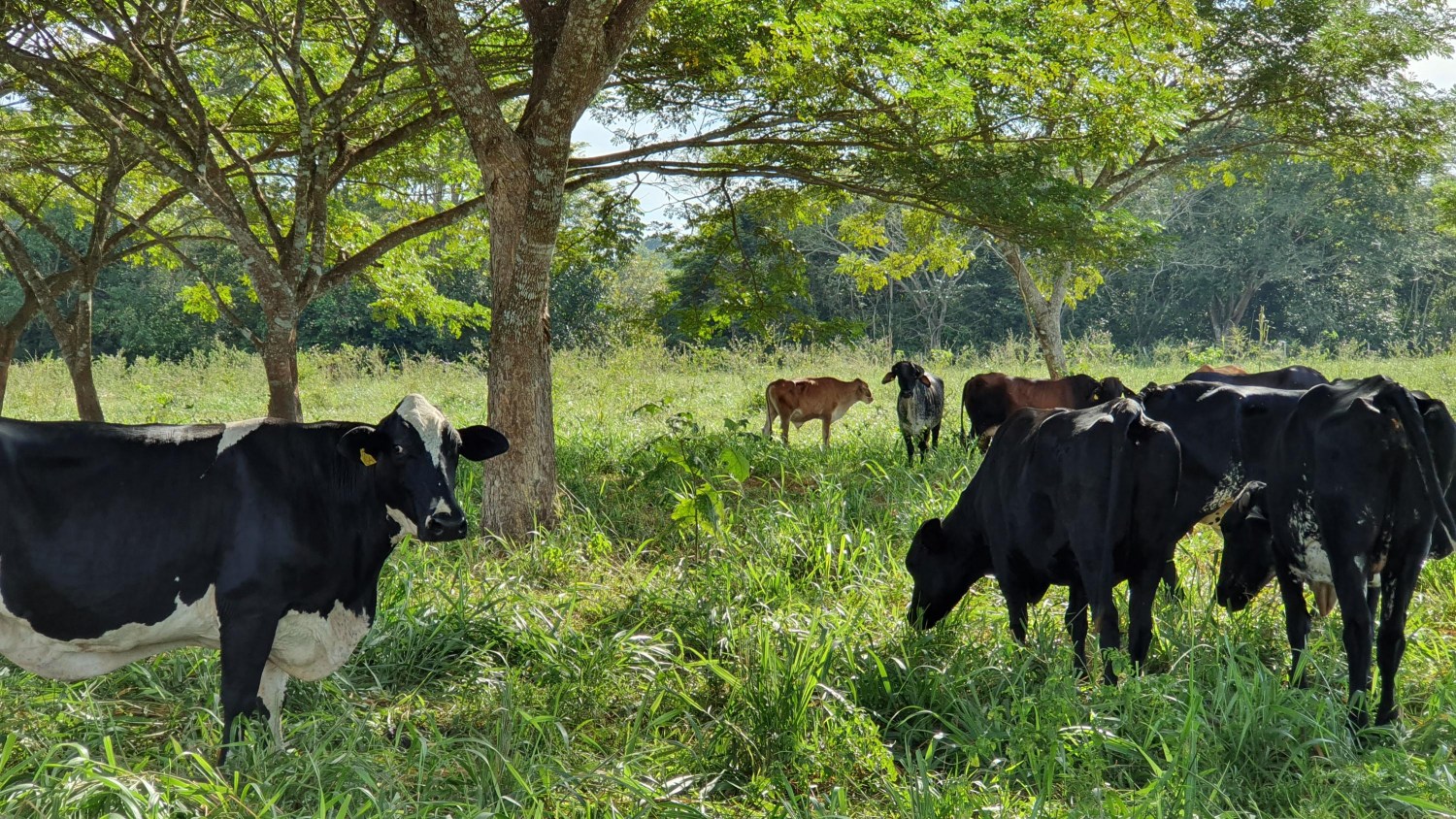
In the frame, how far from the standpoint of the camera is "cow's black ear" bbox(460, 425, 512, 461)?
430 centimetres

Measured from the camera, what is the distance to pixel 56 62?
698 centimetres

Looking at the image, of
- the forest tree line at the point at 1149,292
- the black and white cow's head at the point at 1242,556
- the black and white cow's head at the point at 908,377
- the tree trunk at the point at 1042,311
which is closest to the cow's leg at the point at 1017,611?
A: the black and white cow's head at the point at 1242,556

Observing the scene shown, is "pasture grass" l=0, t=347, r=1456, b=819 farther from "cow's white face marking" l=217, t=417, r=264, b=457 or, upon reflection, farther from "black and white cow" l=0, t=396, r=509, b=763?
"cow's white face marking" l=217, t=417, r=264, b=457

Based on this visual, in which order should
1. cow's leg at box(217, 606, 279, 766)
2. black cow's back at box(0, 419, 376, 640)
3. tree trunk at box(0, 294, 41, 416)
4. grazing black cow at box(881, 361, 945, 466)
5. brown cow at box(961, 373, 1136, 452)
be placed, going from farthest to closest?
tree trunk at box(0, 294, 41, 416) → grazing black cow at box(881, 361, 945, 466) → brown cow at box(961, 373, 1136, 452) → cow's leg at box(217, 606, 279, 766) → black cow's back at box(0, 419, 376, 640)

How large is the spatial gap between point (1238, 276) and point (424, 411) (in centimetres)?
4265

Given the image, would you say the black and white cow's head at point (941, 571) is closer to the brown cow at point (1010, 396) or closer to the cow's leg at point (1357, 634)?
the cow's leg at point (1357, 634)

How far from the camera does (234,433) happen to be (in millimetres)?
3994

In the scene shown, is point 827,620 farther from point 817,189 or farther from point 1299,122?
point 1299,122

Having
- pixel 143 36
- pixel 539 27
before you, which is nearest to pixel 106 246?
pixel 143 36

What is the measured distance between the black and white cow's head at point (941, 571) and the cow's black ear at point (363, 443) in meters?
2.76

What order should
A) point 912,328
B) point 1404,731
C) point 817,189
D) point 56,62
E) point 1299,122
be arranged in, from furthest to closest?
point 912,328 < point 1299,122 < point 817,189 < point 56,62 < point 1404,731

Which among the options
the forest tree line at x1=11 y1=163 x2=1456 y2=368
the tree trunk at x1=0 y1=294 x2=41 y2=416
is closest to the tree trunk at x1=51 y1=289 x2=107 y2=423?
the tree trunk at x1=0 y1=294 x2=41 y2=416

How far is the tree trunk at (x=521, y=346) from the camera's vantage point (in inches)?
269

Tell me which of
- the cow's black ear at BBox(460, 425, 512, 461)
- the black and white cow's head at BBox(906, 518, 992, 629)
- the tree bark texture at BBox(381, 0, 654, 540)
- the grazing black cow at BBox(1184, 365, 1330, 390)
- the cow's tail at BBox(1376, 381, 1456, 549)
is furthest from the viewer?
the grazing black cow at BBox(1184, 365, 1330, 390)
